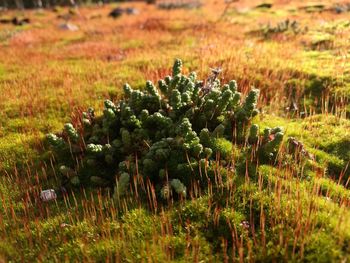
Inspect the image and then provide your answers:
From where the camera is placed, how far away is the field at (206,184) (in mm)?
4836

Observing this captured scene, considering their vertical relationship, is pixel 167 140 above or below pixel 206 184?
above

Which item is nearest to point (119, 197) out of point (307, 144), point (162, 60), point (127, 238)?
point (127, 238)

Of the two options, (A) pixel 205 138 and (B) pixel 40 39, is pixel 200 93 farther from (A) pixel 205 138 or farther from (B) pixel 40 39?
(B) pixel 40 39

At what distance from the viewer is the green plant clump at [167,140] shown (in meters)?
6.11

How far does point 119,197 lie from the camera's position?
229 inches

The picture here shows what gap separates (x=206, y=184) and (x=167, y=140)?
105 cm

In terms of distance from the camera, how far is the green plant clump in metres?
6.11

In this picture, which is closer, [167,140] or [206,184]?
[206,184]

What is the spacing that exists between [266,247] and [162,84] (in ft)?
12.9

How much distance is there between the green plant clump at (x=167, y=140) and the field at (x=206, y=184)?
0.24 m

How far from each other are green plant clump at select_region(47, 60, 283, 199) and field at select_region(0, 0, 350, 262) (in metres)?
0.24

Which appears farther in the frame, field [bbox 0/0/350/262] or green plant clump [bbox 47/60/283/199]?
green plant clump [bbox 47/60/283/199]

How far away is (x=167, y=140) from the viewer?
6398 mm

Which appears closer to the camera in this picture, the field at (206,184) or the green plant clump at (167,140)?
the field at (206,184)
